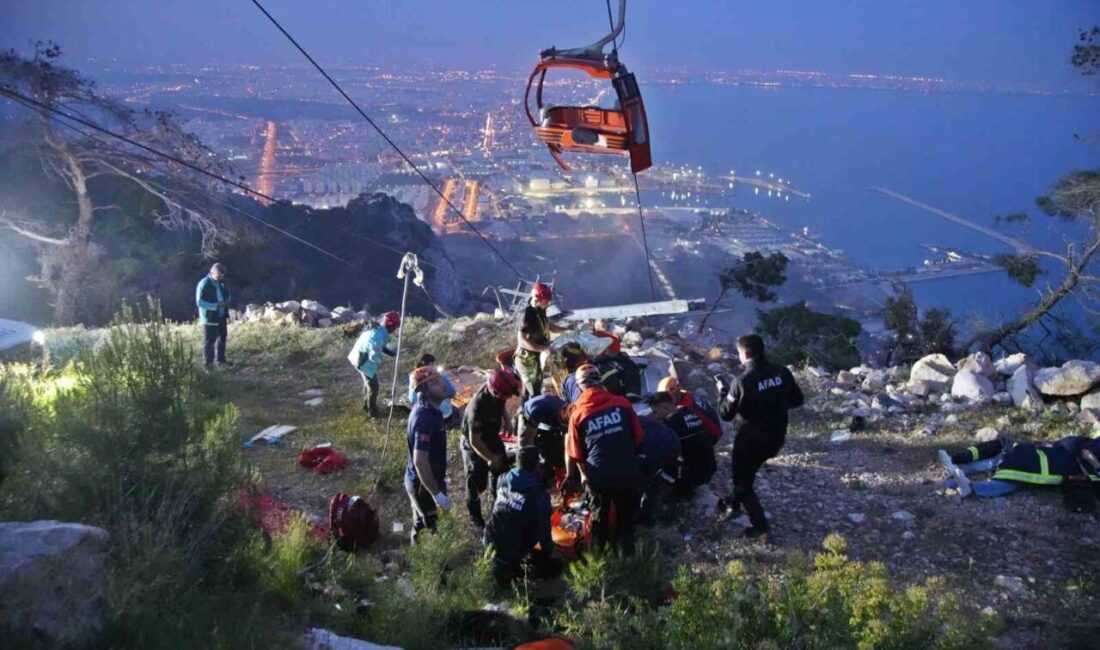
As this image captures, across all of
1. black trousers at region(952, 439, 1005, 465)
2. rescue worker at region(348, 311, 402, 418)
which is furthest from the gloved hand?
black trousers at region(952, 439, 1005, 465)

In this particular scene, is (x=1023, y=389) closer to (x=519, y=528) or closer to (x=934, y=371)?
(x=934, y=371)

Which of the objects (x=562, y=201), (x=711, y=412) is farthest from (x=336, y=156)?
(x=711, y=412)

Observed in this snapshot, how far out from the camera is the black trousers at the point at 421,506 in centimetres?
567

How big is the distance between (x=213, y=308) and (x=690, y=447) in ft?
24.7

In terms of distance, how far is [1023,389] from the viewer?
8.81 metres

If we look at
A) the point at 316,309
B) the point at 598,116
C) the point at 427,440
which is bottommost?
the point at 316,309

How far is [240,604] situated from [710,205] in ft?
241

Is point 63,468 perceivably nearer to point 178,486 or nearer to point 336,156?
point 178,486

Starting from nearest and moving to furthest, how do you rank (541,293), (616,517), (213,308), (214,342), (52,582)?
1. (52,582)
2. (616,517)
3. (541,293)
4. (213,308)
5. (214,342)

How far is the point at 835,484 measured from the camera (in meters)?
6.96

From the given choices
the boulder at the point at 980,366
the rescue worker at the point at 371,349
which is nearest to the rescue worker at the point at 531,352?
the rescue worker at the point at 371,349

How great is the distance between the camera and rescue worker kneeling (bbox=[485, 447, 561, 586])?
194 inches

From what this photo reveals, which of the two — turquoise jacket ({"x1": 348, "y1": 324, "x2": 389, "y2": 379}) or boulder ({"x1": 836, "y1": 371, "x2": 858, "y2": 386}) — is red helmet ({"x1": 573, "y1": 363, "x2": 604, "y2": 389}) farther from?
boulder ({"x1": 836, "y1": 371, "x2": 858, "y2": 386})

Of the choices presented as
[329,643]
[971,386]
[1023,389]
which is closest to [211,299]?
[329,643]
